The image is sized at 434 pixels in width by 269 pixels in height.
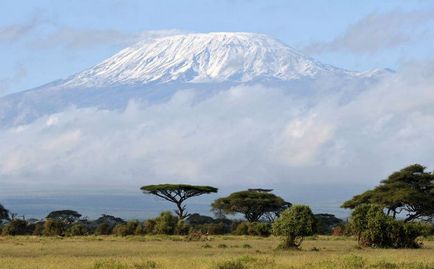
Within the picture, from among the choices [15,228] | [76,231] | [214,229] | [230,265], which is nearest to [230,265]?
[230,265]

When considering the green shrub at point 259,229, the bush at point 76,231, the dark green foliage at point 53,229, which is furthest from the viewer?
the bush at point 76,231

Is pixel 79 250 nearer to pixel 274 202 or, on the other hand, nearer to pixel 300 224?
pixel 300 224

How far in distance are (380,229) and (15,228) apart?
34138 mm

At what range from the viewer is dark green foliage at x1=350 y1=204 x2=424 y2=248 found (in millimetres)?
41438

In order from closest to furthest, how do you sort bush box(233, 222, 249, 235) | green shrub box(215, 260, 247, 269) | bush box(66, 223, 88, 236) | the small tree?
1. green shrub box(215, 260, 247, 269)
2. the small tree
3. bush box(233, 222, 249, 235)
4. bush box(66, 223, 88, 236)

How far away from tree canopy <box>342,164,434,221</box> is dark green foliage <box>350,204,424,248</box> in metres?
25.7

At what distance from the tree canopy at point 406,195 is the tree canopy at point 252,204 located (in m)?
12.1

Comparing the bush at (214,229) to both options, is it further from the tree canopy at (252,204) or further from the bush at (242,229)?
the tree canopy at (252,204)

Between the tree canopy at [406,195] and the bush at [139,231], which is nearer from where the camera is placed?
the bush at [139,231]

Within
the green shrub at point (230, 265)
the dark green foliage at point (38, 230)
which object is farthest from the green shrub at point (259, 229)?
the green shrub at point (230, 265)

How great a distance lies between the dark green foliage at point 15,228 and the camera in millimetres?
64875

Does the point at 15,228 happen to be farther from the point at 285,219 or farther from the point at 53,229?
the point at 285,219

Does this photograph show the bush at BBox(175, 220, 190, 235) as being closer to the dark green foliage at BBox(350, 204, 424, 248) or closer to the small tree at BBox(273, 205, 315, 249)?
the small tree at BBox(273, 205, 315, 249)

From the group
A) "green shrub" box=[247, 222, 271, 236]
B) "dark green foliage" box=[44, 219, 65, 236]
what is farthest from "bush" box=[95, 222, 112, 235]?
"green shrub" box=[247, 222, 271, 236]
